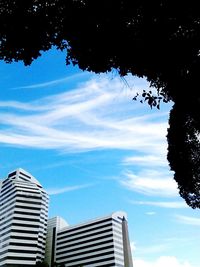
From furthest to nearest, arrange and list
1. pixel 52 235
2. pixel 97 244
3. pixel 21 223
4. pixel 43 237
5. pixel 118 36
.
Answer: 1. pixel 52 235
2. pixel 43 237
3. pixel 97 244
4. pixel 21 223
5. pixel 118 36

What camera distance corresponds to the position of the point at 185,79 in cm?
1097

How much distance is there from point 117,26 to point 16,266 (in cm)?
11728

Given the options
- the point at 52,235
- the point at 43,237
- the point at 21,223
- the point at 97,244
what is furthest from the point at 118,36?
the point at 52,235

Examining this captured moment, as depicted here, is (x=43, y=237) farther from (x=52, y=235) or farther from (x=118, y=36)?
(x=118, y=36)

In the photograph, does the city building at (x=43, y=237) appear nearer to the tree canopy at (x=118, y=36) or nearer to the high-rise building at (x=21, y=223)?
the high-rise building at (x=21, y=223)

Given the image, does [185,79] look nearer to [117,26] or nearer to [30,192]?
[117,26]

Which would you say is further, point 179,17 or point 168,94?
point 168,94

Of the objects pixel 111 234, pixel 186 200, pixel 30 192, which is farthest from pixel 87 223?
pixel 186 200

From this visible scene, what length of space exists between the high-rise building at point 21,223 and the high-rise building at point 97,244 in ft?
32.8

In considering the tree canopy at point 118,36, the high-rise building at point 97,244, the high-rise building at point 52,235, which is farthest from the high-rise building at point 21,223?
the tree canopy at point 118,36

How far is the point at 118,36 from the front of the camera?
34.5 feet

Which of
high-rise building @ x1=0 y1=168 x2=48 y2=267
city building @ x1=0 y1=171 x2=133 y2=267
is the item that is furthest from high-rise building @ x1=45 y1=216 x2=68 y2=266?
high-rise building @ x1=0 y1=168 x2=48 y2=267

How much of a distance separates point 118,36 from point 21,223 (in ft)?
395

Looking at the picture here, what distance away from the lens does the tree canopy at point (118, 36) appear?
390 inches
